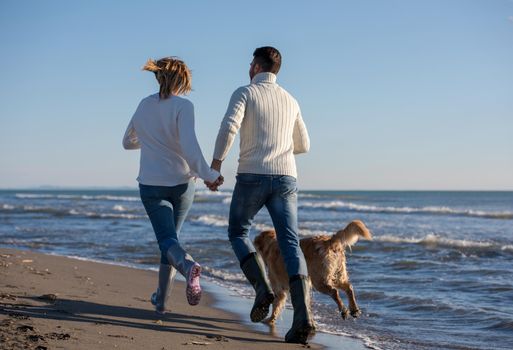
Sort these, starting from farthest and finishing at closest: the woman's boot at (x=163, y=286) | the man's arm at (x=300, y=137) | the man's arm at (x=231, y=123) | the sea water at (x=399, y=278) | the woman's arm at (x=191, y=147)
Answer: the sea water at (x=399, y=278)
the woman's boot at (x=163, y=286)
the man's arm at (x=300, y=137)
the woman's arm at (x=191, y=147)
the man's arm at (x=231, y=123)

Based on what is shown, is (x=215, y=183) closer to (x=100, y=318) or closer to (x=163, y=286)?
(x=163, y=286)

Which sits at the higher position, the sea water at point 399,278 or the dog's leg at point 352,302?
the dog's leg at point 352,302

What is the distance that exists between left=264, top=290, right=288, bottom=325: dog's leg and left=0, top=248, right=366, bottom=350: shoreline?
0.10 meters

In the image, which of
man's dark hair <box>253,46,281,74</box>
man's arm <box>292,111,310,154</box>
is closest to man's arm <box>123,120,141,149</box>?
man's dark hair <box>253,46,281,74</box>

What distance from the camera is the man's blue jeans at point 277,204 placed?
4324 millimetres

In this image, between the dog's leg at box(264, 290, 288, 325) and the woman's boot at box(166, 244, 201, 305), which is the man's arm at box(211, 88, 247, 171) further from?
the dog's leg at box(264, 290, 288, 325)

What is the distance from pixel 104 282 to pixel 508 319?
4.29 metres

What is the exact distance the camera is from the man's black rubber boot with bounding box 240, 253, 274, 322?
4512 mm

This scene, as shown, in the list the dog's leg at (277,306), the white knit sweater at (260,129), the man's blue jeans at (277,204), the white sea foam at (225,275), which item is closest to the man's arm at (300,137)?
the white knit sweater at (260,129)

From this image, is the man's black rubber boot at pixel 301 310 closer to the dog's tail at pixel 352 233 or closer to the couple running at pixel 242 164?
the couple running at pixel 242 164

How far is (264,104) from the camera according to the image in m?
4.34

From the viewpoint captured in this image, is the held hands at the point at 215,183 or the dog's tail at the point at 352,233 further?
the dog's tail at the point at 352,233

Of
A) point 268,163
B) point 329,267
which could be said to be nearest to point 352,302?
point 329,267

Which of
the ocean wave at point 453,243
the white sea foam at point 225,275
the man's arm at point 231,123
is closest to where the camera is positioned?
the man's arm at point 231,123
